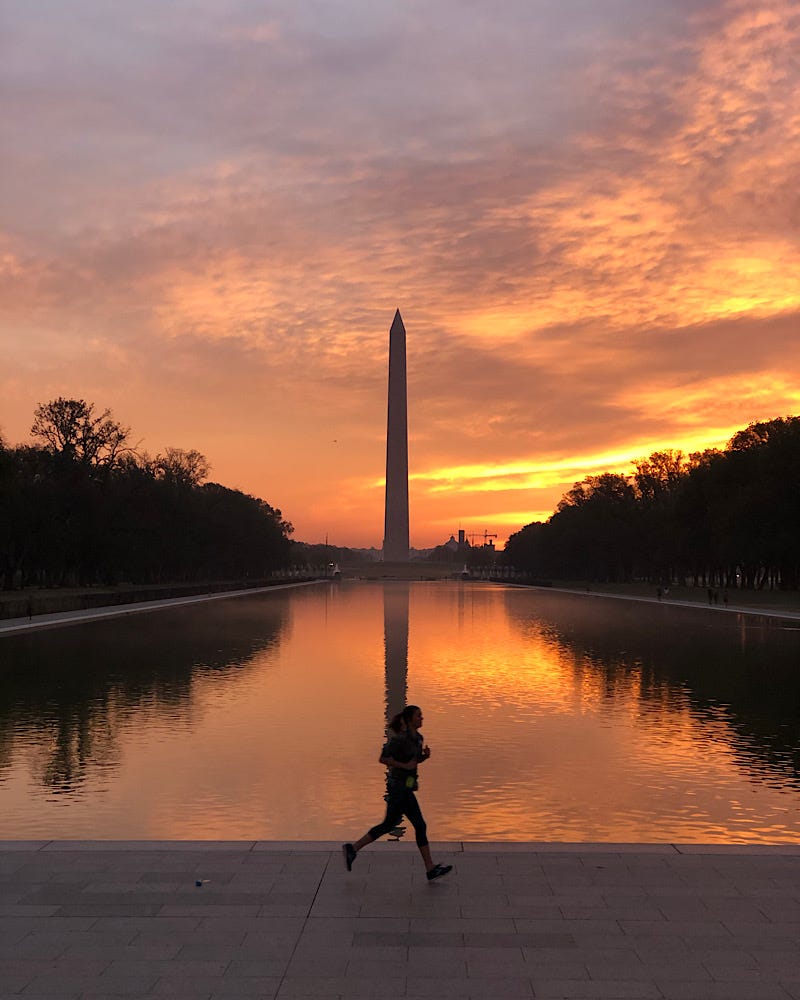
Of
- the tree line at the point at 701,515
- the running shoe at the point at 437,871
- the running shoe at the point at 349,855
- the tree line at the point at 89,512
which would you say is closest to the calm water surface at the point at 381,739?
the running shoe at the point at 349,855

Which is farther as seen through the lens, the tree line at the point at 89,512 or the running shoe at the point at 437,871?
the tree line at the point at 89,512

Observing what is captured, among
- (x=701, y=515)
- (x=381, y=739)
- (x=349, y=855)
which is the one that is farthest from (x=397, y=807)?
(x=701, y=515)

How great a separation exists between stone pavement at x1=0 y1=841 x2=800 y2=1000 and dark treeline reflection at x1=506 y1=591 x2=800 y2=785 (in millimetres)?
5741

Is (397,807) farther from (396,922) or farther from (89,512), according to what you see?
(89,512)

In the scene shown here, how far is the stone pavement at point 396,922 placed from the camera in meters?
5.84

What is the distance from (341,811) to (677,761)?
501 centimetres

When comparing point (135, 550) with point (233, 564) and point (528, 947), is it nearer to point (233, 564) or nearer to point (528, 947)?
point (233, 564)

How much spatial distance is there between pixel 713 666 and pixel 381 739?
42.6ft

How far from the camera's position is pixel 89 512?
245 ft

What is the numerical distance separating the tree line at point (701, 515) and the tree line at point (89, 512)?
1823 inches

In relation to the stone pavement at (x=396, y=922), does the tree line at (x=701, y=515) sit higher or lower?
higher

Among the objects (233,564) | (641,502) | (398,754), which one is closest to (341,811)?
(398,754)

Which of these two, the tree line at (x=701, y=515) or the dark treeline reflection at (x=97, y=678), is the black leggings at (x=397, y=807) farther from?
the tree line at (x=701, y=515)

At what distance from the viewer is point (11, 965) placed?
237 inches
